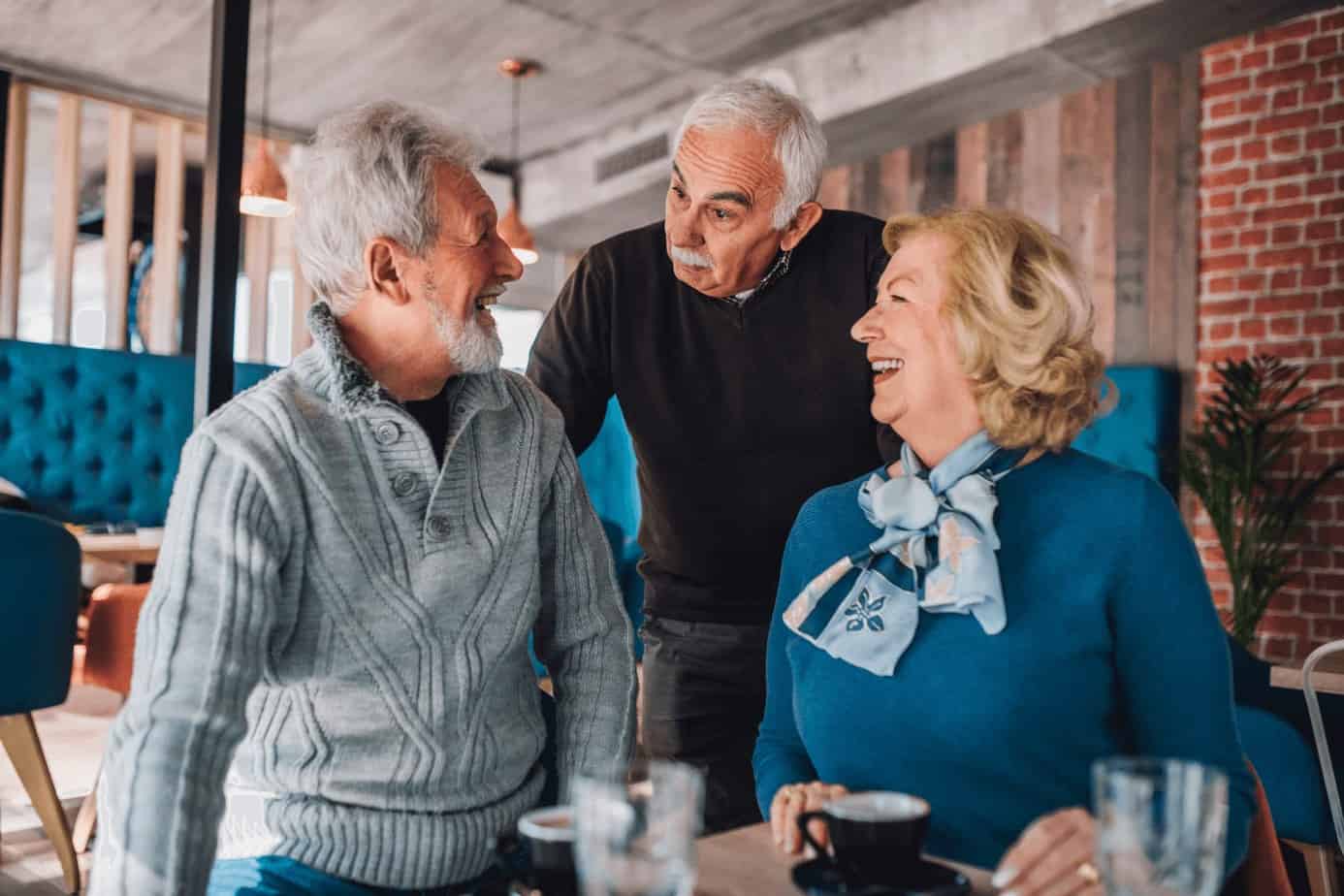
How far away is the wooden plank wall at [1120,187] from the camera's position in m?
5.29

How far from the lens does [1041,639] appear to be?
1.27 meters

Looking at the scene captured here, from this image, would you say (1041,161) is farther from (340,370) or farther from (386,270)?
(340,370)

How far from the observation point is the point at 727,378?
2023mm

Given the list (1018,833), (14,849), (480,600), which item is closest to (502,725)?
(480,600)

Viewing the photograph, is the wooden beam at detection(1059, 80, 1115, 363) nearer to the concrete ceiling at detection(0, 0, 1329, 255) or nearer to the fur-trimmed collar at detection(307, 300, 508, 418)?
the concrete ceiling at detection(0, 0, 1329, 255)

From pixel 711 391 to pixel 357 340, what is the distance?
0.71 metres

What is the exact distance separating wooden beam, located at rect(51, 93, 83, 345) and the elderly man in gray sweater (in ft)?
17.3

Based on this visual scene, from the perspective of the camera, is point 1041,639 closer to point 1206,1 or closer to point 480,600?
point 480,600

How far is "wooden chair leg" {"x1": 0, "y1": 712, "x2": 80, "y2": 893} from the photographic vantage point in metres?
3.00

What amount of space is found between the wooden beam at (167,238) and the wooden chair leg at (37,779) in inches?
150

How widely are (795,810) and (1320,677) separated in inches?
59.1

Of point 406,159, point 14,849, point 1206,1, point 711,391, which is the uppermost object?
point 1206,1

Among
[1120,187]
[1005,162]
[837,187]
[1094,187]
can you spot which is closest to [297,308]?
[837,187]

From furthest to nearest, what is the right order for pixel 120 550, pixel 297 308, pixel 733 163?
pixel 297 308 → pixel 120 550 → pixel 733 163
